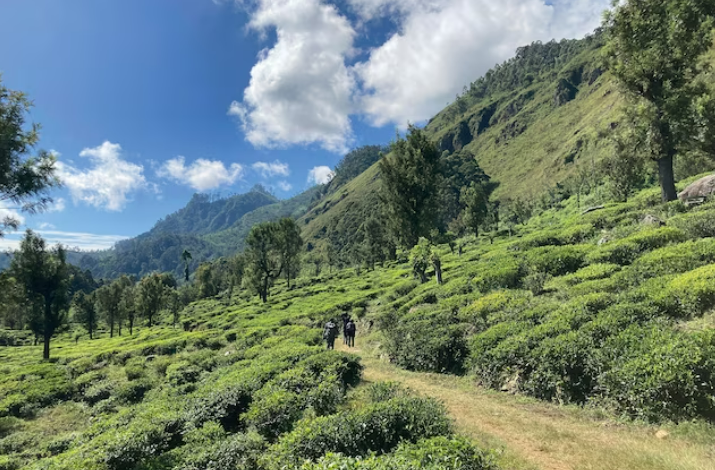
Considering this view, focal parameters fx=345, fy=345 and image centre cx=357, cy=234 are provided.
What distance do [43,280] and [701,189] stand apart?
62820 mm

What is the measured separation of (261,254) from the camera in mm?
67750

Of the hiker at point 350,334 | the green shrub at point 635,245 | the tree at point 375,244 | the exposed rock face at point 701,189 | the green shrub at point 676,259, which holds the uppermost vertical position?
the tree at point 375,244

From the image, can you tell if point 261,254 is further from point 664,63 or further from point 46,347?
point 664,63

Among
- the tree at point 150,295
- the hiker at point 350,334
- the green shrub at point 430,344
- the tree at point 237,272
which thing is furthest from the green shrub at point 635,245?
the tree at point 237,272

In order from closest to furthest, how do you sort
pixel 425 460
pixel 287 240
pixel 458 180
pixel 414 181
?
pixel 425 460 → pixel 414 181 → pixel 287 240 → pixel 458 180

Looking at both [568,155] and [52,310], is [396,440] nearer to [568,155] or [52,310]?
[52,310]

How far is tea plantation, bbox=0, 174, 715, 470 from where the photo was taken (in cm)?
711

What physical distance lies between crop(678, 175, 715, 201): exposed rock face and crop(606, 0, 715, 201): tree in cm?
184

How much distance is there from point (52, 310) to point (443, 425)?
53208 millimetres

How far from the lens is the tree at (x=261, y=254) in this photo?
66188mm

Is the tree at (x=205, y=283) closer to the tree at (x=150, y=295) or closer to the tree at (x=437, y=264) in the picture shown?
the tree at (x=150, y=295)

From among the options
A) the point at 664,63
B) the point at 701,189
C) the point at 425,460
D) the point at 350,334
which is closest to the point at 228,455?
the point at 425,460

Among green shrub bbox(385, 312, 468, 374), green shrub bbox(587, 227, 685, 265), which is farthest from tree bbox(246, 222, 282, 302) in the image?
green shrub bbox(587, 227, 685, 265)

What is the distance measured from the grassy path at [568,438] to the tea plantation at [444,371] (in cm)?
57
